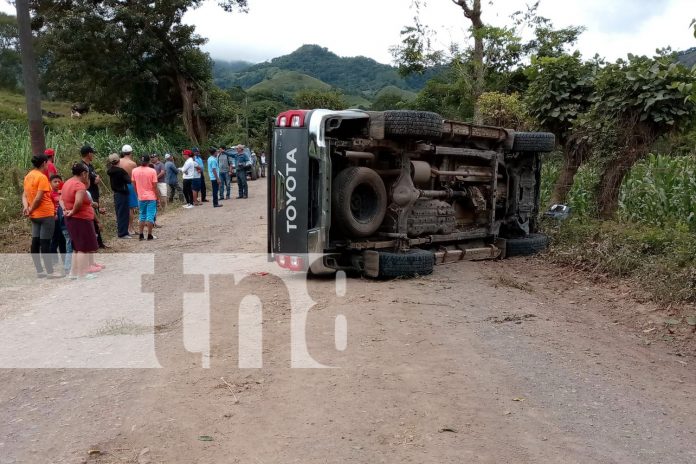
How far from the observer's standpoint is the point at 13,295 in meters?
8.37

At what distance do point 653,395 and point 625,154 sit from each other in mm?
7401

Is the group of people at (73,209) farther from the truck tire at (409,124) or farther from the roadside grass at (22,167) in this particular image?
the truck tire at (409,124)

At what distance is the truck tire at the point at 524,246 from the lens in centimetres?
1076

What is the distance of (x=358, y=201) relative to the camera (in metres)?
8.64

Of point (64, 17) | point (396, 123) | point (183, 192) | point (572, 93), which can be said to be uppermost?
point (64, 17)

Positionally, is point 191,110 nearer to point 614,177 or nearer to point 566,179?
point 566,179

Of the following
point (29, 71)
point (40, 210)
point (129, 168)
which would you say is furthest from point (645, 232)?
point (29, 71)

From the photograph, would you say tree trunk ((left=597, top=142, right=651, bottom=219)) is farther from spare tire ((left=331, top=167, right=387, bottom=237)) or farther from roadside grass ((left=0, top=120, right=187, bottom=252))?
roadside grass ((left=0, top=120, right=187, bottom=252))

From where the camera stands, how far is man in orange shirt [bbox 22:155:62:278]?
902 cm

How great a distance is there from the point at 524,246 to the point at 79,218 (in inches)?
286

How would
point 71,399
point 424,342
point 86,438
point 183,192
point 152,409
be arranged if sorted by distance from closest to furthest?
point 86,438, point 152,409, point 71,399, point 424,342, point 183,192

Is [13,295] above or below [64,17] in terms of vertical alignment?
below

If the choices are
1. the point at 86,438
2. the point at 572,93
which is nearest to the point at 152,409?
the point at 86,438

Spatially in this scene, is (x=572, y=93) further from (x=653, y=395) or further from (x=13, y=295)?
(x=13, y=295)
